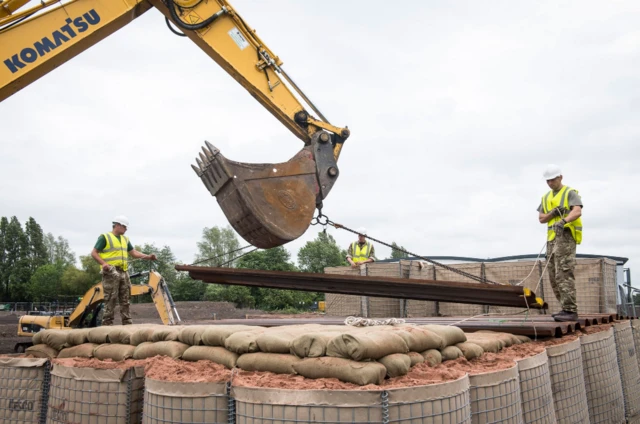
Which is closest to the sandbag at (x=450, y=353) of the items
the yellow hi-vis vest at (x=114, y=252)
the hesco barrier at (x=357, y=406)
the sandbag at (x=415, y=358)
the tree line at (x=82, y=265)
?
the sandbag at (x=415, y=358)

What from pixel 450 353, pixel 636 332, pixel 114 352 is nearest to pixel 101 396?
pixel 114 352

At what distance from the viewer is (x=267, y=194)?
6723 millimetres

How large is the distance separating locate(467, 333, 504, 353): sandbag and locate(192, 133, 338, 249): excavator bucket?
271 centimetres

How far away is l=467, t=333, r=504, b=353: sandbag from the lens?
15.5 ft

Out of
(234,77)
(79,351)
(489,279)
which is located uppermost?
(234,77)

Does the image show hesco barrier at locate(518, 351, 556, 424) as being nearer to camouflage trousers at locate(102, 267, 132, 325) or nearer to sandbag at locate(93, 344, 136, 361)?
sandbag at locate(93, 344, 136, 361)

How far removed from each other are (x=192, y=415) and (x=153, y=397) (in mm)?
363

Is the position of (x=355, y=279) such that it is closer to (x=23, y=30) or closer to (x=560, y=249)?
(x=560, y=249)

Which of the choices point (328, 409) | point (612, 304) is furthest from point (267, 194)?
point (612, 304)

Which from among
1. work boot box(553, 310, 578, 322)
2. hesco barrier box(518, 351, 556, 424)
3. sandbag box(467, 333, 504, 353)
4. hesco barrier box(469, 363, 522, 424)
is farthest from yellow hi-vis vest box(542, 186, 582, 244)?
hesco barrier box(469, 363, 522, 424)

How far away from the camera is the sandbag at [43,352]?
5.32m

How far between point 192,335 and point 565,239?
4.30m

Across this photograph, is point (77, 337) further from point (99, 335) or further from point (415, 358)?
point (415, 358)

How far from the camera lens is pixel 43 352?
5.38 meters
